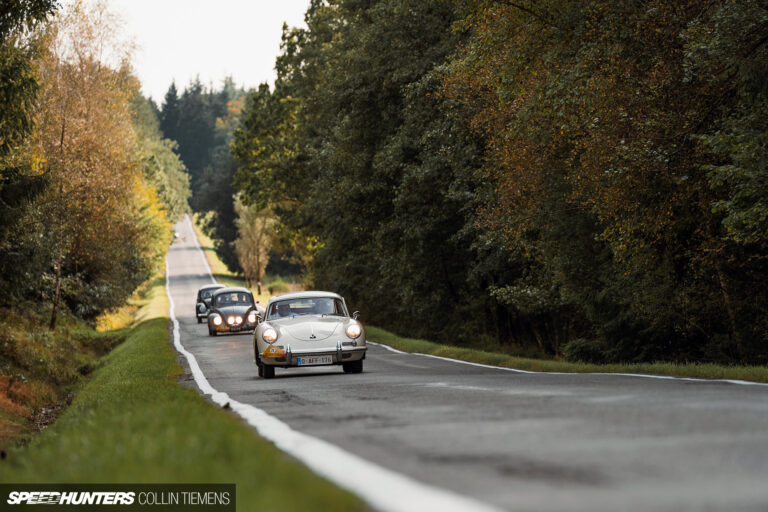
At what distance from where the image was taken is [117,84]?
44.9m

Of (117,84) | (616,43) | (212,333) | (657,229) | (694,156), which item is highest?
(117,84)

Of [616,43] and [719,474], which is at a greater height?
[616,43]

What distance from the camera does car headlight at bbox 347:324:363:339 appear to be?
53.4 feet

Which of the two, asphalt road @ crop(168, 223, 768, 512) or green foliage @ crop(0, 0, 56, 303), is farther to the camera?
green foliage @ crop(0, 0, 56, 303)

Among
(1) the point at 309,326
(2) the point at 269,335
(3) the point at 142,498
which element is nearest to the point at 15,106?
(2) the point at 269,335

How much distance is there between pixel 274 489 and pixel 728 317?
18.9m

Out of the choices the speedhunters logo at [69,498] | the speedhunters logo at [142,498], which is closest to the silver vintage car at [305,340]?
the speedhunters logo at [69,498]

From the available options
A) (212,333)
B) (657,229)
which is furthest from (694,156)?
(212,333)

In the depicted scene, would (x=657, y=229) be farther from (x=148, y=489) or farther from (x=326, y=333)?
(x=148, y=489)

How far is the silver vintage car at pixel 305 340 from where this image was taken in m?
15.8

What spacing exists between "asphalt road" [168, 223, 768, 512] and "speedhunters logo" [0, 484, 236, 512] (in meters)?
1.18

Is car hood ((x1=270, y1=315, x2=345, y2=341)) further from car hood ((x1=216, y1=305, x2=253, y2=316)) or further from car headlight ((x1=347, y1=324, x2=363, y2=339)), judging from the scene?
car hood ((x1=216, y1=305, x2=253, y2=316))

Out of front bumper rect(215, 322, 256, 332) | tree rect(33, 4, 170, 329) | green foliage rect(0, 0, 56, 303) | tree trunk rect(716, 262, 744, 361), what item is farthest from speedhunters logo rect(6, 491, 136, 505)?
front bumper rect(215, 322, 256, 332)

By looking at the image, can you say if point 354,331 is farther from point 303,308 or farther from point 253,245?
point 253,245
